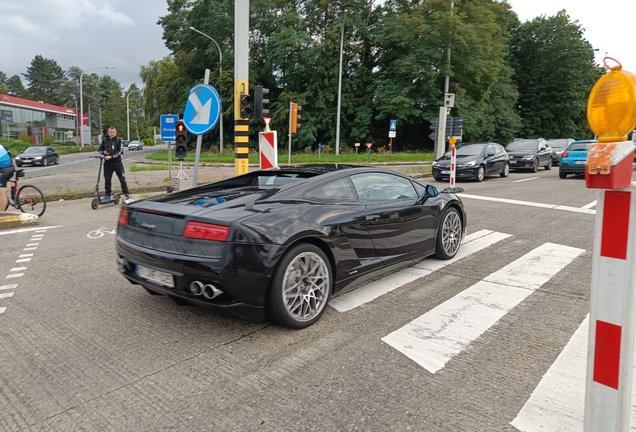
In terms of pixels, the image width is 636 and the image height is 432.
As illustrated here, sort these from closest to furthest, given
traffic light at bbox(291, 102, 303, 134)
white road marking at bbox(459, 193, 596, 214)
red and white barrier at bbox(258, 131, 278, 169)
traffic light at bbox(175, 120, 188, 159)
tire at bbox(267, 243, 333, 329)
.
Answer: tire at bbox(267, 243, 333, 329) → white road marking at bbox(459, 193, 596, 214) → red and white barrier at bbox(258, 131, 278, 169) → traffic light at bbox(175, 120, 188, 159) → traffic light at bbox(291, 102, 303, 134)

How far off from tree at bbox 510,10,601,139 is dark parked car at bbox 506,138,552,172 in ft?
94.5

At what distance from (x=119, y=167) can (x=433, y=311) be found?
9061 millimetres

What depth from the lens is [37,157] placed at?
3341 centimetres

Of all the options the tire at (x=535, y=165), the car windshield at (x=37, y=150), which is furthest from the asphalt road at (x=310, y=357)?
the car windshield at (x=37, y=150)

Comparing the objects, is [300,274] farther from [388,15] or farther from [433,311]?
[388,15]

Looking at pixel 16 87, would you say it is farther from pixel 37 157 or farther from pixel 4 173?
pixel 4 173

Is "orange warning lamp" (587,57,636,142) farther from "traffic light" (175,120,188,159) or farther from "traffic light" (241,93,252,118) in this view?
"traffic light" (175,120,188,159)

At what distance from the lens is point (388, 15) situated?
39344 millimetres

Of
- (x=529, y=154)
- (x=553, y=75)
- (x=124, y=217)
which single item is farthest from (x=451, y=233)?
(x=553, y=75)

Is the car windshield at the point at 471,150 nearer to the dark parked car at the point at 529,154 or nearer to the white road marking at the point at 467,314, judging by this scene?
the dark parked car at the point at 529,154

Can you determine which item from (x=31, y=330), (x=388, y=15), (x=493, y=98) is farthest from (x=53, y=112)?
(x=31, y=330)

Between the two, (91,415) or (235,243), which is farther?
(235,243)

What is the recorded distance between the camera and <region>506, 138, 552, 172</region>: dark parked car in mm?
21828

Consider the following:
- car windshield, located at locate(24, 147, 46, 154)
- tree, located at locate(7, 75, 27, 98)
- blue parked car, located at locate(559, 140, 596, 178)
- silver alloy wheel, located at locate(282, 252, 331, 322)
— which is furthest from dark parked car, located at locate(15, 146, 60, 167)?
tree, located at locate(7, 75, 27, 98)
